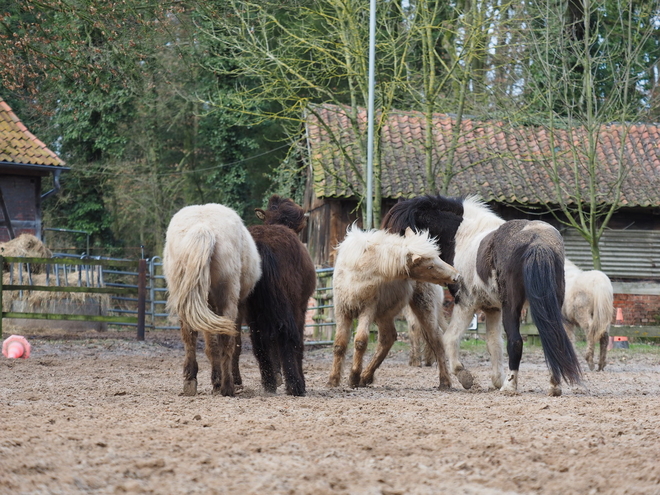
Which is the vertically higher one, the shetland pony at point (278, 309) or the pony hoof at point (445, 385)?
the shetland pony at point (278, 309)

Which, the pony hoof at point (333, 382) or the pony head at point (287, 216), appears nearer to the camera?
the pony hoof at point (333, 382)

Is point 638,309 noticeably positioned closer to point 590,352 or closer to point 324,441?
point 590,352

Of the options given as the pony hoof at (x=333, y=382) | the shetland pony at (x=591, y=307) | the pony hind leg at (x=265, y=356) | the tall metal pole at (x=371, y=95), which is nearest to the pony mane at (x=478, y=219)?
the pony hoof at (x=333, y=382)

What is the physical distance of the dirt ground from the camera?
12.4 feet

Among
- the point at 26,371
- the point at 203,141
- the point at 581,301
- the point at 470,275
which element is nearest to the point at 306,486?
the point at 470,275

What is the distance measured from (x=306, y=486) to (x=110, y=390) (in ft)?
15.7

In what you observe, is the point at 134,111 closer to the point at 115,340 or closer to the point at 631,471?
the point at 115,340

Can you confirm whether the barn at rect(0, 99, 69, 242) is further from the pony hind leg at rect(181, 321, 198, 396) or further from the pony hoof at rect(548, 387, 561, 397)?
the pony hoof at rect(548, 387, 561, 397)

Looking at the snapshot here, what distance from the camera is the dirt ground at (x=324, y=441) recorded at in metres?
3.79

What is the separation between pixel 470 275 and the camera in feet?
29.6

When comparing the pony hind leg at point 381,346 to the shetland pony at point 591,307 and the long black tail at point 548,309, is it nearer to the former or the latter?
the long black tail at point 548,309

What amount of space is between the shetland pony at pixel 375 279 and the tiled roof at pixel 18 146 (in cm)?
1478

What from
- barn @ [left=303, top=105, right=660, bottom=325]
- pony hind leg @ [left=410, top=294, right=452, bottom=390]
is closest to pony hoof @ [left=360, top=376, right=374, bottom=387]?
pony hind leg @ [left=410, top=294, right=452, bottom=390]

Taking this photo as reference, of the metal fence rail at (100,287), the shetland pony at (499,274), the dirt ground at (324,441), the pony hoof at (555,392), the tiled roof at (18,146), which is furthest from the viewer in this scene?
the tiled roof at (18,146)
